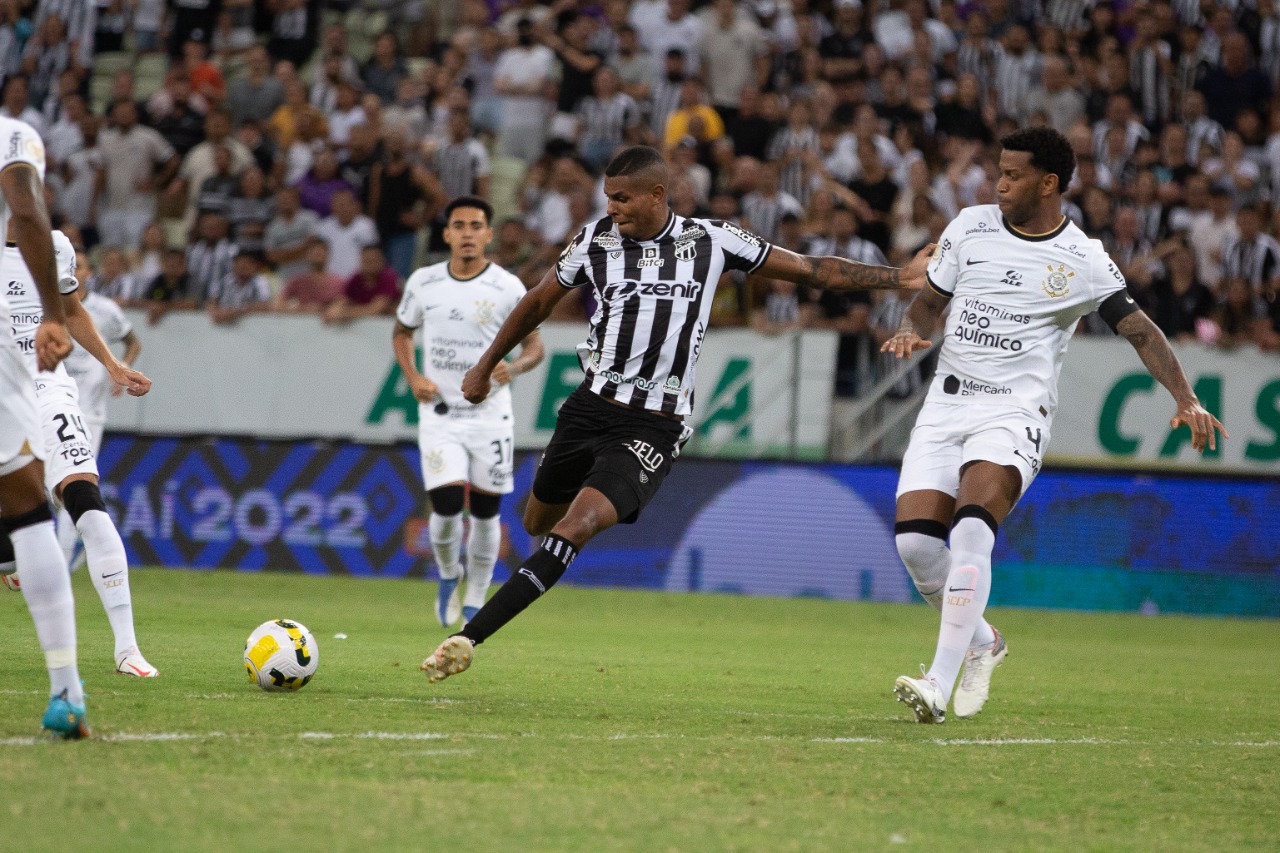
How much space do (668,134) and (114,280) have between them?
6.66m

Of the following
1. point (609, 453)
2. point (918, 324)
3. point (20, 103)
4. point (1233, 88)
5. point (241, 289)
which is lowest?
point (609, 453)

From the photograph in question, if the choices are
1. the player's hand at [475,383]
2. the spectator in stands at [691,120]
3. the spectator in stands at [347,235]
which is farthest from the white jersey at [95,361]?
the spectator in stands at [691,120]

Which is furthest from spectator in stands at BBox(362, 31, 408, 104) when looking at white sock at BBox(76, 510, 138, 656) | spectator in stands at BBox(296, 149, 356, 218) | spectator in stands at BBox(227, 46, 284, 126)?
white sock at BBox(76, 510, 138, 656)

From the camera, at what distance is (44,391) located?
28.8 feet

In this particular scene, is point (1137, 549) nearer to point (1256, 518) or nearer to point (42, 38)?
point (1256, 518)

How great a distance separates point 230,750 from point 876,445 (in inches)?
466

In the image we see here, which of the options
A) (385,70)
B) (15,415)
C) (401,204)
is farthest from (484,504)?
(385,70)

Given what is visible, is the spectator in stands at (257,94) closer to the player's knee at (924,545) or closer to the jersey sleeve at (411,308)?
the jersey sleeve at (411,308)

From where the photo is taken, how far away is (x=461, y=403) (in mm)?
12625

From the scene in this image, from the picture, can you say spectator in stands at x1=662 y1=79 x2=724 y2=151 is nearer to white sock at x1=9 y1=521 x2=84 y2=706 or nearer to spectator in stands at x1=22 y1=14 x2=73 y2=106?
spectator in stands at x1=22 y1=14 x2=73 y2=106

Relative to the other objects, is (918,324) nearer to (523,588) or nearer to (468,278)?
(523,588)

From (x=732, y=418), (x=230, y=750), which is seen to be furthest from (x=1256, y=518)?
→ (x=230, y=750)

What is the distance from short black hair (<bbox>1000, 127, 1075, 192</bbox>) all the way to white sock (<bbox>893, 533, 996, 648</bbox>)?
1.82 meters

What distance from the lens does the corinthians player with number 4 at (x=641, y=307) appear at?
8211 millimetres
